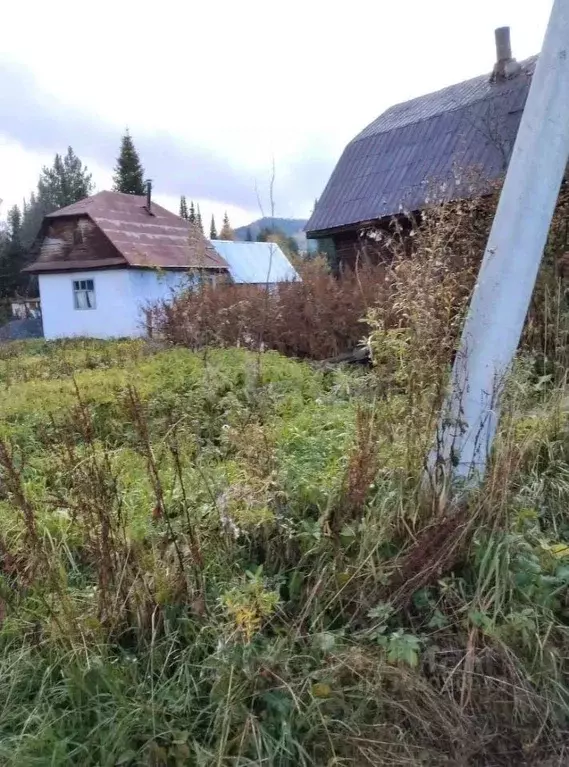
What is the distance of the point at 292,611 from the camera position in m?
2.68

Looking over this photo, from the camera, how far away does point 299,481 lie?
3.22m

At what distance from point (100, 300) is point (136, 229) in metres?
3.61

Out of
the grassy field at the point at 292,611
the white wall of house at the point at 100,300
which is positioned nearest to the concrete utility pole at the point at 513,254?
the grassy field at the point at 292,611

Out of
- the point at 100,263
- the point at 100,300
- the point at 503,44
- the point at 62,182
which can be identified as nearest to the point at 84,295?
the point at 100,300

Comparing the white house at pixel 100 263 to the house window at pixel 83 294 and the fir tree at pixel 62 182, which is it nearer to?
the house window at pixel 83 294

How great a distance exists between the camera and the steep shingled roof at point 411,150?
1551 cm

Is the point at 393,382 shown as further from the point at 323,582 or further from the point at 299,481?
the point at 323,582

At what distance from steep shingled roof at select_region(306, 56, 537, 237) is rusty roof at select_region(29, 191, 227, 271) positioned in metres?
6.73

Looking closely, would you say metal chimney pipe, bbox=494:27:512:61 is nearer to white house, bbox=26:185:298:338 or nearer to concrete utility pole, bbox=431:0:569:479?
white house, bbox=26:185:298:338

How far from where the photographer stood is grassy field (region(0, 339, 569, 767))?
2.24m

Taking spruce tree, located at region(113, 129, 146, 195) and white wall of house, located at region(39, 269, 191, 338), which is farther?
spruce tree, located at region(113, 129, 146, 195)

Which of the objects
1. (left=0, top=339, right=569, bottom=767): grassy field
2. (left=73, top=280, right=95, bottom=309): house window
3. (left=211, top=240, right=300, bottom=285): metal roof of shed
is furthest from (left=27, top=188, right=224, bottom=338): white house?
(left=0, top=339, right=569, bottom=767): grassy field

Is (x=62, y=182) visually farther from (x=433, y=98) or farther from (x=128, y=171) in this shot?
(x=433, y=98)

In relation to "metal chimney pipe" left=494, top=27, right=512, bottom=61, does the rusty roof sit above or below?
below
